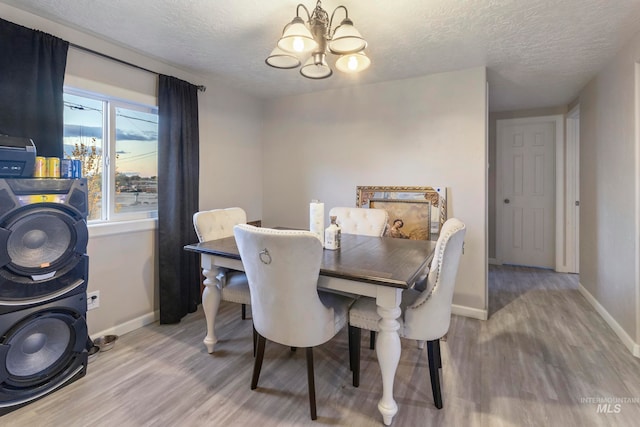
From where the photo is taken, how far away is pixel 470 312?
2.99 meters

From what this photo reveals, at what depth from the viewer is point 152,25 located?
86.4 inches

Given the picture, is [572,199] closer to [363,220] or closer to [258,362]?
[363,220]

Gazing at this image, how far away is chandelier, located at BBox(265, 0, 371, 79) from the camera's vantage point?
5.36ft

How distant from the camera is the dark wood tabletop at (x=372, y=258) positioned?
152 centimetres

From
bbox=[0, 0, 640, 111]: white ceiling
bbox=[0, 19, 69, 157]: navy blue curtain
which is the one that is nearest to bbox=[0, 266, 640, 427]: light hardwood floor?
bbox=[0, 19, 69, 157]: navy blue curtain

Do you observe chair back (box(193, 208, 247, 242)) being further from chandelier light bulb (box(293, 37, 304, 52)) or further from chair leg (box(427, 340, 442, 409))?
chair leg (box(427, 340, 442, 409))

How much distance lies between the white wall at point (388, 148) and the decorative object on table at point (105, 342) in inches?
83.8

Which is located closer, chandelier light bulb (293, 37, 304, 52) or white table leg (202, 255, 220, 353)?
chandelier light bulb (293, 37, 304, 52)

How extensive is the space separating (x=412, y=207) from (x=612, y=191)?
65.9 inches

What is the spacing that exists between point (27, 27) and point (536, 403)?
3.87 meters

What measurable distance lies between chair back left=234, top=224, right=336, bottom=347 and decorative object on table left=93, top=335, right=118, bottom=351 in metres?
1.47

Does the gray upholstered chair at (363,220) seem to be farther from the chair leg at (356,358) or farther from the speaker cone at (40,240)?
the speaker cone at (40,240)

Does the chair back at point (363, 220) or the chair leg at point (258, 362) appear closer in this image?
the chair leg at point (258, 362)

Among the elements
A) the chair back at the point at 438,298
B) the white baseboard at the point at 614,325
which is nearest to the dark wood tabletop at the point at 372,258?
the chair back at the point at 438,298
